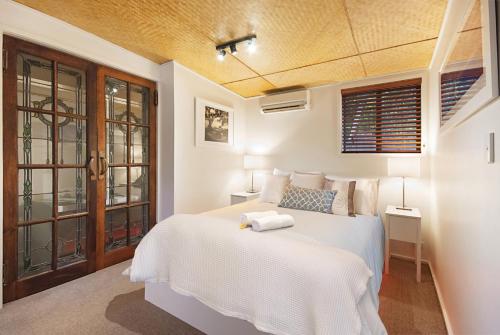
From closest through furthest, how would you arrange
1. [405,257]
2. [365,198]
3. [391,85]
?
[365,198] < [405,257] < [391,85]

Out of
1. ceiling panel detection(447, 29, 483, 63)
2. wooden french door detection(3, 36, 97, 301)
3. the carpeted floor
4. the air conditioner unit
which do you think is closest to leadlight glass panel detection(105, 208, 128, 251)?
wooden french door detection(3, 36, 97, 301)

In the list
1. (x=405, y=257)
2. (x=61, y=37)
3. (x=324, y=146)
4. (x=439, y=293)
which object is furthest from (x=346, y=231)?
(x=61, y=37)

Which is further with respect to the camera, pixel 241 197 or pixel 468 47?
pixel 241 197

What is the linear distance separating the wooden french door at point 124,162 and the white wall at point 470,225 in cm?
293

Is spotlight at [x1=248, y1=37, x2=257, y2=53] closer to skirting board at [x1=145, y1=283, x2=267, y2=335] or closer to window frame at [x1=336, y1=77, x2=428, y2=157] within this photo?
window frame at [x1=336, y1=77, x2=428, y2=157]

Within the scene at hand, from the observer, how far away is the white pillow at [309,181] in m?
2.85

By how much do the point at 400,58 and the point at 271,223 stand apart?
241 centimetres

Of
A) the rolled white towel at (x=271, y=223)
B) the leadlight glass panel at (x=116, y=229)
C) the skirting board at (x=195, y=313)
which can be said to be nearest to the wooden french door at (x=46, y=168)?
the leadlight glass panel at (x=116, y=229)

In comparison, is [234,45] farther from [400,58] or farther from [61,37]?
[400,58]

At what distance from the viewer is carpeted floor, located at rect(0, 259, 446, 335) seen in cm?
159

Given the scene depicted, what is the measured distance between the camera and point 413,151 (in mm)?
2846

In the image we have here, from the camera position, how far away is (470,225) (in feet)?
3.95

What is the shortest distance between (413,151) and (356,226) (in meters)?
1.55

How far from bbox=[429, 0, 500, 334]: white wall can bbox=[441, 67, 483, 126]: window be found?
5.4 inches
